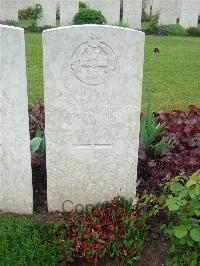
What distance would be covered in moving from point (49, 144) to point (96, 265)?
40.0 inches

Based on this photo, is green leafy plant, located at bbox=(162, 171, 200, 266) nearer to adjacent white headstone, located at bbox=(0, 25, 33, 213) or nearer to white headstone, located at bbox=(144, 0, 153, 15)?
adjacent white headstone, located at bbox=(0, 25, 33, 213)

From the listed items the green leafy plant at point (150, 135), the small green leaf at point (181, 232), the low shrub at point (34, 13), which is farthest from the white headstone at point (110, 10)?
the small green leaf at point (181, 232)

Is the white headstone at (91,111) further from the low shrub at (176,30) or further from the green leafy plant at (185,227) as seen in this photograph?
the low shrub at (176,30)

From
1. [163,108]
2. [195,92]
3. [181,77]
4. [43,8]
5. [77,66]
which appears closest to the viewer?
[77,66]

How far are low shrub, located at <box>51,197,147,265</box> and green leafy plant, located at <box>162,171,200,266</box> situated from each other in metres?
0.26

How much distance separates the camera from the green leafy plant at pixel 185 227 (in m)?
3.02

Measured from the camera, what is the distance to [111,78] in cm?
343

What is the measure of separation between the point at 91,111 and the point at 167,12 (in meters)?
13.4

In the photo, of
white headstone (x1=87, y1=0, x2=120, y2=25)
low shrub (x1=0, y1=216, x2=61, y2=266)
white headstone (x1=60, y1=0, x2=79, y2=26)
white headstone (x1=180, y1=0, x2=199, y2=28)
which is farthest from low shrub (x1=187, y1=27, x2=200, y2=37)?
low shrub (x1=0, y1=216, x2=61, y2=266)

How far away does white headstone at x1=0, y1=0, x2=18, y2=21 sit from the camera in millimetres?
15109

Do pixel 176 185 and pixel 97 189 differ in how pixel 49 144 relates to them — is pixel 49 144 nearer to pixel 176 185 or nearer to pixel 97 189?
pixel 97 189

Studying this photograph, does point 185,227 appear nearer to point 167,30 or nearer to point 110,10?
point 167,30

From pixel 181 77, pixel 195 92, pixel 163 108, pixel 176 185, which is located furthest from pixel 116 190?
pixel 181 77

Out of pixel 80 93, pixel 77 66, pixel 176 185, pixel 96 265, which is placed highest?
pixel 77 66
